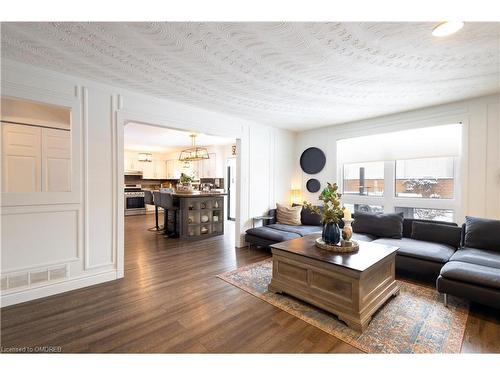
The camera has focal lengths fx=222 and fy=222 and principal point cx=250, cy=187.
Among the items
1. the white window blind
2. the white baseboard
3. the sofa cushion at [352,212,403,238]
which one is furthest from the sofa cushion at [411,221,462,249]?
the white baseboard

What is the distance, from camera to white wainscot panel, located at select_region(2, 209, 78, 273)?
228 centimetres

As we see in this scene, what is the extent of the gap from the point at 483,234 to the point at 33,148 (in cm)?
644

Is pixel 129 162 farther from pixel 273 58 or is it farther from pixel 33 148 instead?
pixel 273 58

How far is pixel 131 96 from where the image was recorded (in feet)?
9.77

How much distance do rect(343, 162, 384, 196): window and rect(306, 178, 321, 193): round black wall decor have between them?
0.57m

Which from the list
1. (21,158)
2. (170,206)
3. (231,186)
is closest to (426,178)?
(170,206)

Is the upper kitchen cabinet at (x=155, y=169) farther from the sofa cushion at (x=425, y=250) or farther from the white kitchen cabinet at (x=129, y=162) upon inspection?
the sofa cushion at (x=425, y=250)

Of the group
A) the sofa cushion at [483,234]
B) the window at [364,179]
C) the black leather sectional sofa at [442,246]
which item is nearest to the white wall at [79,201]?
the black leather sectional sofa at [442,246]

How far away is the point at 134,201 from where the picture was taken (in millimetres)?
8445

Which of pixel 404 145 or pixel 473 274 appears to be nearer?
pixel 473 274

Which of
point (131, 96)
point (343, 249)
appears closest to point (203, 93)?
point (131, 96)

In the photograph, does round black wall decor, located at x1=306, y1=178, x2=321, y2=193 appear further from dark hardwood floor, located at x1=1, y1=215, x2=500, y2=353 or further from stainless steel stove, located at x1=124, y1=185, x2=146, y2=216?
stainless steel stove, located at x1=124, y1=185, x2=146, y2=216

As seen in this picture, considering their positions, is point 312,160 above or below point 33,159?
above
